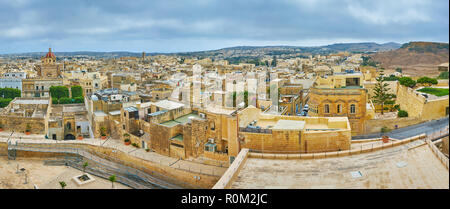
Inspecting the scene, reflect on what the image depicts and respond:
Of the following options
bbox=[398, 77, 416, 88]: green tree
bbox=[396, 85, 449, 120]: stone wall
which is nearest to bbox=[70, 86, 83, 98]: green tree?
bbox=[398, 77, 416, 88]: green tree

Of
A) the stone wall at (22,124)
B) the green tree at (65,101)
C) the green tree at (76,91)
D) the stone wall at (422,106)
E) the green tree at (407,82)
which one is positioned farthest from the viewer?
the green tree at (76,91)

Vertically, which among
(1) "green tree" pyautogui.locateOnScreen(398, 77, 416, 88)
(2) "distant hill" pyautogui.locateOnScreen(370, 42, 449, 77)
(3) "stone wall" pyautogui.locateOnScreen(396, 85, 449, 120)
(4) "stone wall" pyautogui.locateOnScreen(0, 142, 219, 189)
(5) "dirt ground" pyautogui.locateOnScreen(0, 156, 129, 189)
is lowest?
(5) "dirt ground" pyautogui.locateOnScreen(0, 156, 129, 189)

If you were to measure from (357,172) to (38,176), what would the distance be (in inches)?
453

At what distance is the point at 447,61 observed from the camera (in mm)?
5371

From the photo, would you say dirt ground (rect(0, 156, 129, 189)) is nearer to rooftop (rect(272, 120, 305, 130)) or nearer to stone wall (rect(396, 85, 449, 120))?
rooftop (rect(272, 120, 305, 130))

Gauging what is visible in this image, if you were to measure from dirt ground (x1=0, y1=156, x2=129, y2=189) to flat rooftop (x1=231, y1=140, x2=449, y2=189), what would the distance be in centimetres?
685

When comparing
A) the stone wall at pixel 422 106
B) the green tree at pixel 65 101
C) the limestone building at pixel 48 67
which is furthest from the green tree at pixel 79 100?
the stone wall at pixel 422 106

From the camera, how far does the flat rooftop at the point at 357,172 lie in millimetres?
6328

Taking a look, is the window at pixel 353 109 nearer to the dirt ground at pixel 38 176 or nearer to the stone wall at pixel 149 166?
the stone wall at pixel 149 166

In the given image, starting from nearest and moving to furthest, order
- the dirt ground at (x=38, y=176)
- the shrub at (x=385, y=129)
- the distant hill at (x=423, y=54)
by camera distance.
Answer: the distant hill at (x=423, y=54) < the dirt ground at (x=38, y=176) < the shrub at (x=385, y=129)

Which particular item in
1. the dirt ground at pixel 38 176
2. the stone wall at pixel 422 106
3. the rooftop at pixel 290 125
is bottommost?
the dirt ground at pixel 38 176

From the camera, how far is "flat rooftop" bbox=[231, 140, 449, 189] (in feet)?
20.8

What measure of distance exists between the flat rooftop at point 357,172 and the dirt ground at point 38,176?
22.5ft
